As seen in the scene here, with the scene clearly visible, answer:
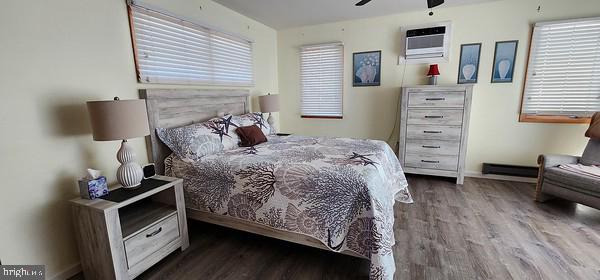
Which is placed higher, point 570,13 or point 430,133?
point 570,13

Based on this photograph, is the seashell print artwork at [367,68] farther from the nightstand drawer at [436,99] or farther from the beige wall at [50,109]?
the beige wall at [50,109]

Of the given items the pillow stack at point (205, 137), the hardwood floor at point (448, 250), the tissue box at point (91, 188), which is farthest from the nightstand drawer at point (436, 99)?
the tissue box at point (91, 188)

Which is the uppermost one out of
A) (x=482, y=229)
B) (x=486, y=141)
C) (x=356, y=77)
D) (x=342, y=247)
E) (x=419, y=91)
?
(x=356, y=77)

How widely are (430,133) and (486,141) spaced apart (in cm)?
85

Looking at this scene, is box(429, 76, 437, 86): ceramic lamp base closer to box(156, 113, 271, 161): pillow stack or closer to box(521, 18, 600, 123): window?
box(521, 18, 600, 123): window

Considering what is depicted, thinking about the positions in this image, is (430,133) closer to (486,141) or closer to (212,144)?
(486,141)

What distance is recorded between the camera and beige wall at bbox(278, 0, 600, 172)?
3.12 metres

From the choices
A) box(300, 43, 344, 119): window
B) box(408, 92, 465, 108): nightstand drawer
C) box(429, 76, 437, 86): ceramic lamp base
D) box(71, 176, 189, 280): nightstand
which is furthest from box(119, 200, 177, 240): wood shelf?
box(429, 76, 437, 86): ceramic lamp base

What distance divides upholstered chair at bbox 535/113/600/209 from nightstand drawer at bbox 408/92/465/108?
3.43ft

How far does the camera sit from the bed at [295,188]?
1.62 m

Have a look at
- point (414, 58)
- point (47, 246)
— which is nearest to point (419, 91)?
point (414, 58)

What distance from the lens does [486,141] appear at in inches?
138

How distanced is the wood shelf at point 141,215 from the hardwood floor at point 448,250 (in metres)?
0.36

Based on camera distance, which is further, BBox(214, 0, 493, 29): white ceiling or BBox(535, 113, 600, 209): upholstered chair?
BBox(214, 0, 493, 29): white ceiling
